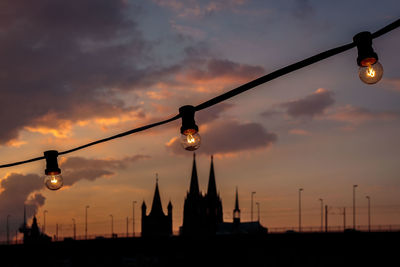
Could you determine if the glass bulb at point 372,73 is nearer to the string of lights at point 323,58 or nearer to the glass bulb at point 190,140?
the string of lights at point 323,58

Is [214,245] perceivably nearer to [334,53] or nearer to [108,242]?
[108,242]

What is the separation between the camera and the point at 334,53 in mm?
6918

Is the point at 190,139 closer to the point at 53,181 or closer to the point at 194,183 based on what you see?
the point at 53,181

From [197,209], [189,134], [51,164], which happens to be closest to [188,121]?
[189,134]

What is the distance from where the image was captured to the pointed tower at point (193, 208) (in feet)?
627

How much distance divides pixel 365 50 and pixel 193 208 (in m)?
186

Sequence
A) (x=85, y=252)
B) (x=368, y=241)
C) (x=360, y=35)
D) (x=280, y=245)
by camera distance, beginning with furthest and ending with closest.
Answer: (x=85, y=252), (x=280, y=245), (x=368, y=241), (x=360, y=35)

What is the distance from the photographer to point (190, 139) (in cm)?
852

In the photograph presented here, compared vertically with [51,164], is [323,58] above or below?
above

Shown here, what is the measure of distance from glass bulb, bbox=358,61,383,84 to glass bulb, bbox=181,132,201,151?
2.68 meters

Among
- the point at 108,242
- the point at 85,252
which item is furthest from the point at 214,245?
the point at 85,252

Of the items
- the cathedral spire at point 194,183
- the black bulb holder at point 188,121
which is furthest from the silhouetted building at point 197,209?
the black bulb holder at point 188,121

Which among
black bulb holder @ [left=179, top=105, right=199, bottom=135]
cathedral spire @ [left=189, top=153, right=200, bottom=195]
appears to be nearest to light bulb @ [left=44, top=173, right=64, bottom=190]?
black bulb holder @ [left=179, top=105, right=199, bottom=135]

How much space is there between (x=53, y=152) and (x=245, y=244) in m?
96.6
